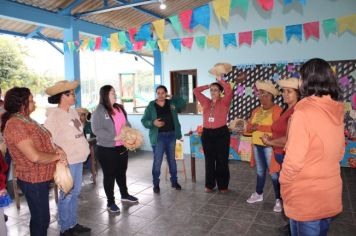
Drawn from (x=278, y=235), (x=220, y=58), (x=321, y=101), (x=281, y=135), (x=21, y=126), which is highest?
(x=220, y=58)

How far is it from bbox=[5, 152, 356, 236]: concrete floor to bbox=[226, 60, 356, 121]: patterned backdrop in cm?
174

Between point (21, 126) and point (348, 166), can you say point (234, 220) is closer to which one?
point (21, 126)

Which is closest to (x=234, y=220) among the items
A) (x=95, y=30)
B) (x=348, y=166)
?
(x=348, y=166)

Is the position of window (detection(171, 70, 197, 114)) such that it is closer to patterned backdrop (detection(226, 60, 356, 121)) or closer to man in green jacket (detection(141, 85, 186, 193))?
patterned backdrop (detection(226, 60, 356, 121))

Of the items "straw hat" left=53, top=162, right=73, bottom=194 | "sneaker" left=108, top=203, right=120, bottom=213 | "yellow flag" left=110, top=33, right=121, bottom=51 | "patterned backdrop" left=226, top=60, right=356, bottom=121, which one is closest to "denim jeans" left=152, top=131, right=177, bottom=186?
"sneaker" left=108, top=203, right=120, bottom=213

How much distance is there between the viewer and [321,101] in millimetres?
1450

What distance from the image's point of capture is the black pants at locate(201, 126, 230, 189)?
3.88 m

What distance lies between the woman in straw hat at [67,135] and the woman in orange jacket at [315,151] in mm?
1904

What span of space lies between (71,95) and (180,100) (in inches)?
70.3

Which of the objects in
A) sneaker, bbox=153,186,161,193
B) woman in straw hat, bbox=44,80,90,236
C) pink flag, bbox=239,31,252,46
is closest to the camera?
woman in straw hat, bbox=44,80,90,236

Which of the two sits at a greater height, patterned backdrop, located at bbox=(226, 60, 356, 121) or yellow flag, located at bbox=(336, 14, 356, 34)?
yellow flag, located at bbox=(336, 14, 356, 34)

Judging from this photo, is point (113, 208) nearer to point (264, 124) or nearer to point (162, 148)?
point (162, 148)

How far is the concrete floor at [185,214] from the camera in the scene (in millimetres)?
2998

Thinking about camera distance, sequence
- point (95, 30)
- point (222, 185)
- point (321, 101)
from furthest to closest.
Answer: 1. point (95, 30)
2. point (222, 185)
3. point (321, 101)
